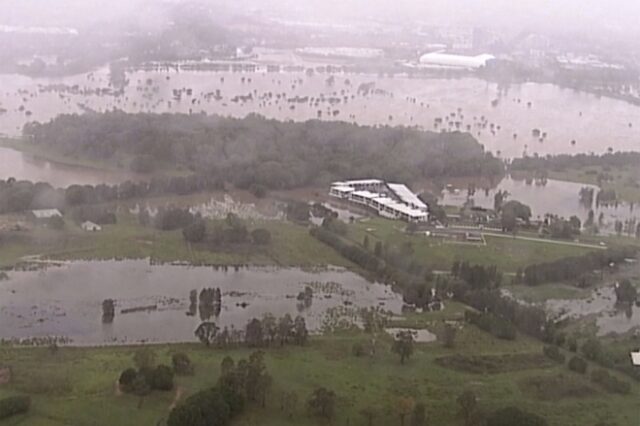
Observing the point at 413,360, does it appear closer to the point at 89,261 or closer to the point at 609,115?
the point at 89,261

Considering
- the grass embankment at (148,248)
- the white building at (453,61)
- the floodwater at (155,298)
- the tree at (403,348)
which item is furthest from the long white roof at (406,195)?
the white building at (453,61)

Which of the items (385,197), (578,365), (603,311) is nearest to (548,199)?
(385,197)

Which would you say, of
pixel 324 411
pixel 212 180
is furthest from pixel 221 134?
pixel 324 411

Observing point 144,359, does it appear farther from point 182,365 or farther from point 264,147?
point 264,147

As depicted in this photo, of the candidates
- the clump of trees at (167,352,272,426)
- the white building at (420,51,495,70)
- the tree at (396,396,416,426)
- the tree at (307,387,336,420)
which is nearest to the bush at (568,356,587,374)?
the tree at (396,396,416,426)

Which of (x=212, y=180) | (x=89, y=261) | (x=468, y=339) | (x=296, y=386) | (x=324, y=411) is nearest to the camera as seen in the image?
(x=324, y=411)
